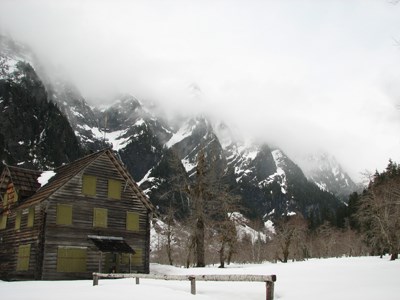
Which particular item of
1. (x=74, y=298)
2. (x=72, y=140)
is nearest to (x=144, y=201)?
(x=74, y=298)

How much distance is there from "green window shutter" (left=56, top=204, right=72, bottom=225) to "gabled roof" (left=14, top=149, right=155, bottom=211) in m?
1.51

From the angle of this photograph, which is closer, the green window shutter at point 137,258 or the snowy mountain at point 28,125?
the green window shutter at point 137,258

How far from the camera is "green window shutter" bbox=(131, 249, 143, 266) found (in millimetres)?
38656

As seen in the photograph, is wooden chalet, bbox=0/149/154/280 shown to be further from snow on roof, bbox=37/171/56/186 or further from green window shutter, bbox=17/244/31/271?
snow on roof, bbox=37/171/56/186

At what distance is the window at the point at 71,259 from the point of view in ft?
113

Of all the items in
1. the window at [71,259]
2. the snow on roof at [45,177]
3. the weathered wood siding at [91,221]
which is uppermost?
the snow on roof at [45,177]

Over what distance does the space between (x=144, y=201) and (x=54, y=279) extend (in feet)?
34.3

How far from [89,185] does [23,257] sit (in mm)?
7750

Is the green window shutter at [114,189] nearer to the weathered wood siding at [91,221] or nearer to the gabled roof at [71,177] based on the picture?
the weathered wood siding at [91,221]

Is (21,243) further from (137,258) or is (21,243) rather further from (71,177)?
(137,258)

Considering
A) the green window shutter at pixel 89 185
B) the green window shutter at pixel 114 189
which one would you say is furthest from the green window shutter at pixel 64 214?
the green window shutter at pixel 114 189

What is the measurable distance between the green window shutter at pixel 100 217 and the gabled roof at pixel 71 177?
11.6 ft

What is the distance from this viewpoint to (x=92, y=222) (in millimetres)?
36594

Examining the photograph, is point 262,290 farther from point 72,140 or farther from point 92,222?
point 72,140
